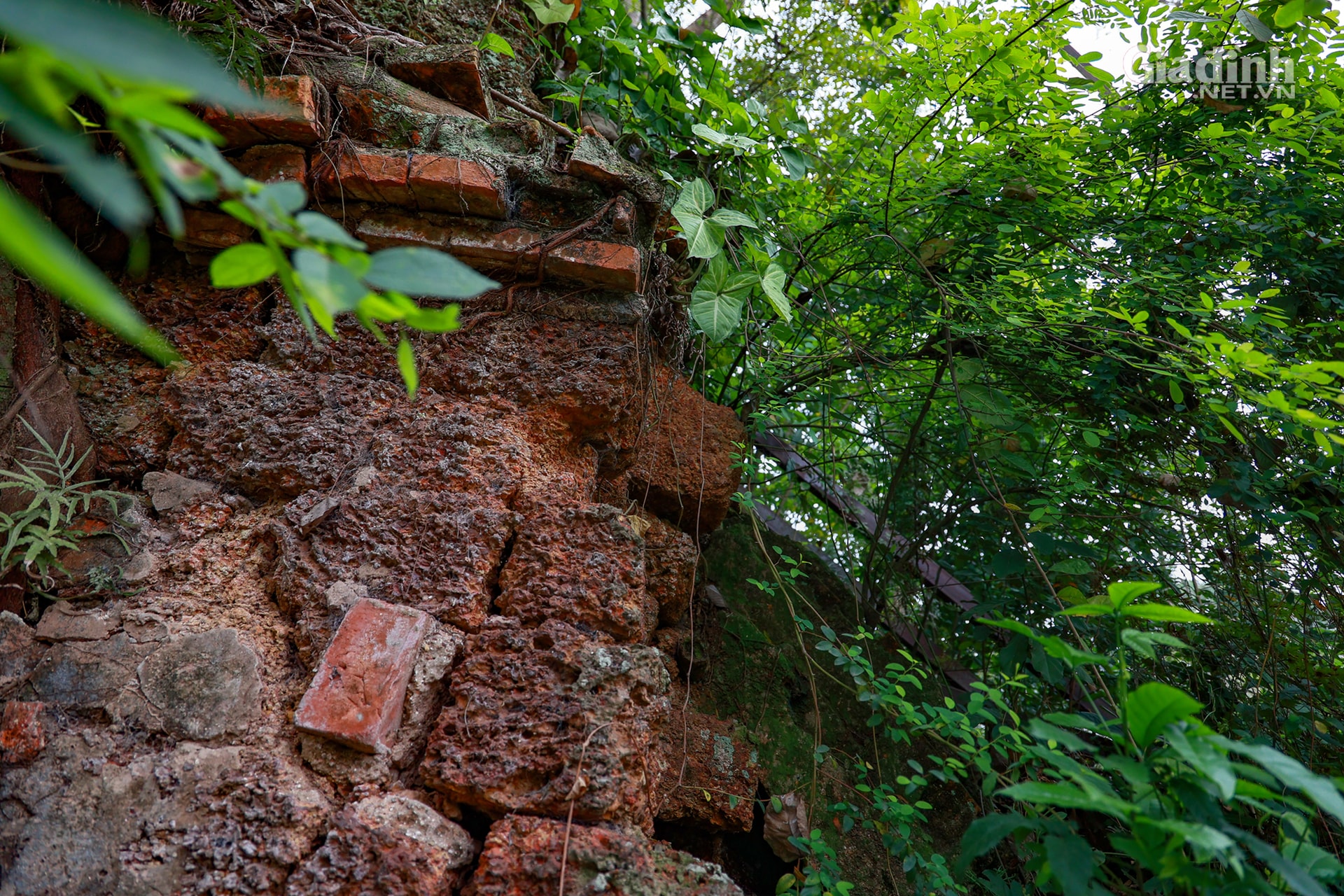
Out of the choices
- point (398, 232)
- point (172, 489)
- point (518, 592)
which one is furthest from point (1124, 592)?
point (172, 489)

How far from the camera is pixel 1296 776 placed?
2.43ft

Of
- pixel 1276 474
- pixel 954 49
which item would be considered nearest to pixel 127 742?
pixel 954 49

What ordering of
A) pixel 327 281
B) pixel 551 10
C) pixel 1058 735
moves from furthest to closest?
1. pixel 551 10
2. pixel 1058 735
3. pixel 327 281

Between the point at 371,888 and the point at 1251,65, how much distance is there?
9.07ft

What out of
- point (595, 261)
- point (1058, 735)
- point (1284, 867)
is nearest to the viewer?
point (1284, 867)

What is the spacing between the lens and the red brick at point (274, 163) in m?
1.45

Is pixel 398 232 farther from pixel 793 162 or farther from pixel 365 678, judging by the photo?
pixel 793 162

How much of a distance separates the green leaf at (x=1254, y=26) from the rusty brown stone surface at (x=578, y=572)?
1.99 meters

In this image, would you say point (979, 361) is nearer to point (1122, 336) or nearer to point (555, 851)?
point (1122, 336)

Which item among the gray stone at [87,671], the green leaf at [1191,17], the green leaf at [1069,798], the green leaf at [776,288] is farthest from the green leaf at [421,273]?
the green leaf at [1191,17]

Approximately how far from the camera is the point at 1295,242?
6.35 feet

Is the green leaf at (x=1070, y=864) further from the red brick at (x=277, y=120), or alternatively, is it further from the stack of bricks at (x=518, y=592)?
the red brick at (x=277, y=120)

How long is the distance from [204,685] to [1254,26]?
2.68 m

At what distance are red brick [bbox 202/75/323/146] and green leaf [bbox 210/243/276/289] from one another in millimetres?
1090
